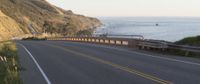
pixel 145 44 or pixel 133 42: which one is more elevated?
pixel 145 44

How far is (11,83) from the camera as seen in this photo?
15.6m

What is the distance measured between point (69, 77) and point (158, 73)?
325cm

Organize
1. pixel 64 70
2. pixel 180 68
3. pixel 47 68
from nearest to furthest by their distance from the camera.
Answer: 1. pixel 180 68
2. pixel 64 70
3. pixel 47 68

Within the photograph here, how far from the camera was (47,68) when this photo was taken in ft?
72.7

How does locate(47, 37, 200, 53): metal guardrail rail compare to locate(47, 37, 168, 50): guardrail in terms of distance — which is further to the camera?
locate(47, 37, 168, 50): guardrail

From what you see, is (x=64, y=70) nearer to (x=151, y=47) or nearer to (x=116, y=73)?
(x=116, y=73)

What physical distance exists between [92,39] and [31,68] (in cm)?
3288

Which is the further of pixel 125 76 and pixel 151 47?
pixel 151 47

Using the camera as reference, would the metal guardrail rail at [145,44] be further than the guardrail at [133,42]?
No

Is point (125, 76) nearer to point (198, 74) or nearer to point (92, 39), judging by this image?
point (198, 74)

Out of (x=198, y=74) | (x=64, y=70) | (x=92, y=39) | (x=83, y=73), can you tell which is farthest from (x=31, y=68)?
(x=92, y=39)

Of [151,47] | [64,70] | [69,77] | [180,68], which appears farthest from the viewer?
[151,47]

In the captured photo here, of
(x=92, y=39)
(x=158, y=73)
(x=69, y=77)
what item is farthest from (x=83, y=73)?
(x=92, y=39)

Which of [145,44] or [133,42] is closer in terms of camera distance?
[145,44]
